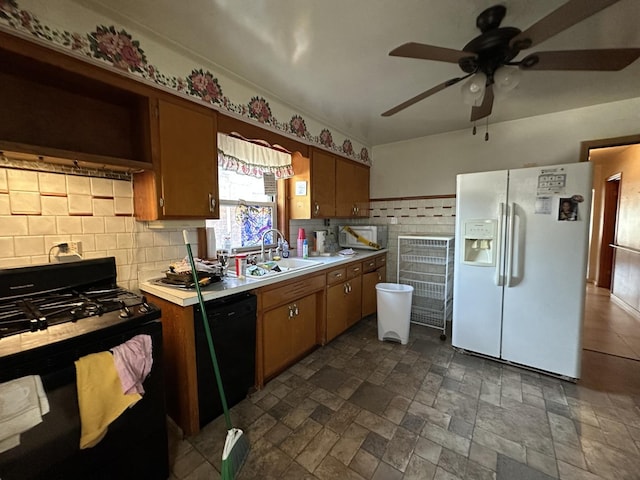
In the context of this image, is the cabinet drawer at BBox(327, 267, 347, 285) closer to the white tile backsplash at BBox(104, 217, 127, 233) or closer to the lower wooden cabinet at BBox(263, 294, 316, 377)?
the lower wooden cabinet at BBox(263, 294, 316, 377)

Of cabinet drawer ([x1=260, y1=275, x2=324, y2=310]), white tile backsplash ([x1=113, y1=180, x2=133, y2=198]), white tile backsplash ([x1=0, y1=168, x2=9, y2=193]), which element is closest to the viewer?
white tile backsplash ([x1=0, y1=168, x2=9, y2=193])

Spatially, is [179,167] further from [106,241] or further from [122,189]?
[106,241]

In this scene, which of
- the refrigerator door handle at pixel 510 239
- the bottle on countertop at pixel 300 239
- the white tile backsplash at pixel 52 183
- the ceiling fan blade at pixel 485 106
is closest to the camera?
the white tile backsplash at pixel 52 183

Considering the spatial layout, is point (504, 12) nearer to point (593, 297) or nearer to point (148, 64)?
point (148, 64)

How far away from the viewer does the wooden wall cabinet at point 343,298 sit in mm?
2593

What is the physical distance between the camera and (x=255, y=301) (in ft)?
5.87

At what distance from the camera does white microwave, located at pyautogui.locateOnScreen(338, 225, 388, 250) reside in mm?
3355

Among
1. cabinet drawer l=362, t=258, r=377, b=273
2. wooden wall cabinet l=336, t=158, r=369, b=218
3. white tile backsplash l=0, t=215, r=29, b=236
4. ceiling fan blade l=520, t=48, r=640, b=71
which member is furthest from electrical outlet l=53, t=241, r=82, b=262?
ceiling fan blade l=520, t=48, r=640, b=71

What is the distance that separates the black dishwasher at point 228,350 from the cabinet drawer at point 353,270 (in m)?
1.30

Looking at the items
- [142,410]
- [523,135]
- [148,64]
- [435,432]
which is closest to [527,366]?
[435,432]

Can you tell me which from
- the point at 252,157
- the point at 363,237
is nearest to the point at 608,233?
the point at 363,237

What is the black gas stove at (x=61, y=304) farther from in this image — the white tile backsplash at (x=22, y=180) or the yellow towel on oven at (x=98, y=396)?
the white tile backsplash at (x=22, y=180)

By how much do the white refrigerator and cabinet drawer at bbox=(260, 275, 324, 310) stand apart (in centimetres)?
132

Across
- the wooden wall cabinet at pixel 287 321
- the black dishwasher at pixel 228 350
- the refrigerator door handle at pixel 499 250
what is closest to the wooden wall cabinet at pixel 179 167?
the black dishwasher at pixel 228 350
